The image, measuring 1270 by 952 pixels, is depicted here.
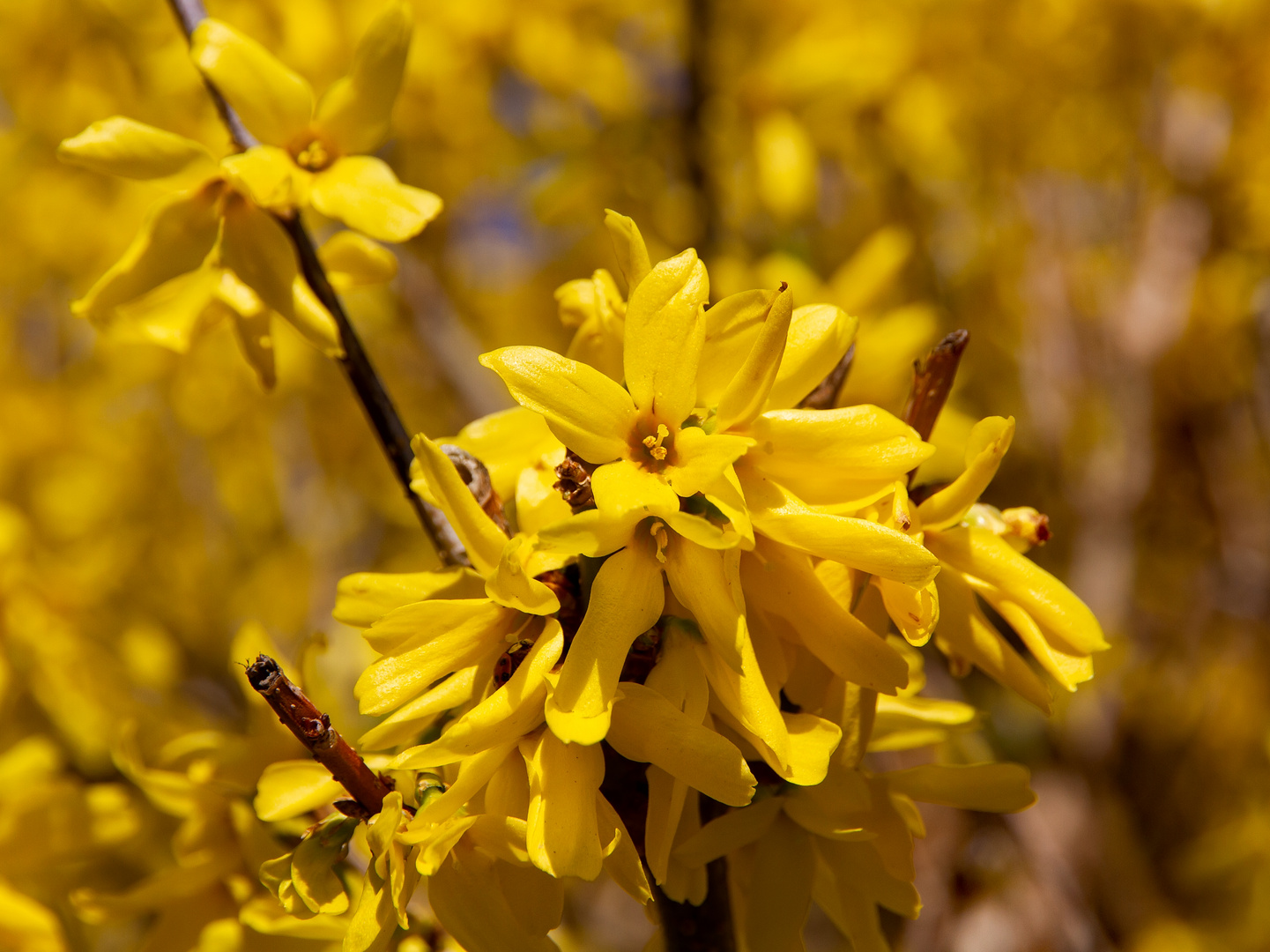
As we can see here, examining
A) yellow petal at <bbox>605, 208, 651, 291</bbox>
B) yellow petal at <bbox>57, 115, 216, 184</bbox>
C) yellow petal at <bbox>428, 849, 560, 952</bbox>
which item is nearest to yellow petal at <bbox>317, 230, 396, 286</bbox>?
yellow petal at <bbox>57, 115, 216, 184</bbox>

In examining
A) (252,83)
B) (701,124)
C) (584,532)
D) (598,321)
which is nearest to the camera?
(584,532)

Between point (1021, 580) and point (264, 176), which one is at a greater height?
point (264, 176)

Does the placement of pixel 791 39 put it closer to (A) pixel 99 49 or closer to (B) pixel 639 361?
(A) pixel 99 49

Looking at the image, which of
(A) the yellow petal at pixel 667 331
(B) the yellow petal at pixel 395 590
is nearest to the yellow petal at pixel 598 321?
(A) the yellow petal at pixel 667 331

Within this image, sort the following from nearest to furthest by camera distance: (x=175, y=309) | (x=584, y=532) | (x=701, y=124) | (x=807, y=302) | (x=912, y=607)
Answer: (x=584, y=532)
(x=912, y=607)
(x=175, y=309)
(x=807, y=302)
(x=701, y=124)

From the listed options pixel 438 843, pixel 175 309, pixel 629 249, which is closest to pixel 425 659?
pixel 438 843

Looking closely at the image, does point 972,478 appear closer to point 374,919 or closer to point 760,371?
point 760,371

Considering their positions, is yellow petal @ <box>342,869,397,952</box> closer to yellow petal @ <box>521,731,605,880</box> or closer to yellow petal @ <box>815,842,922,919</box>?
yellow petal @ <box>521,731,605,880</box>
